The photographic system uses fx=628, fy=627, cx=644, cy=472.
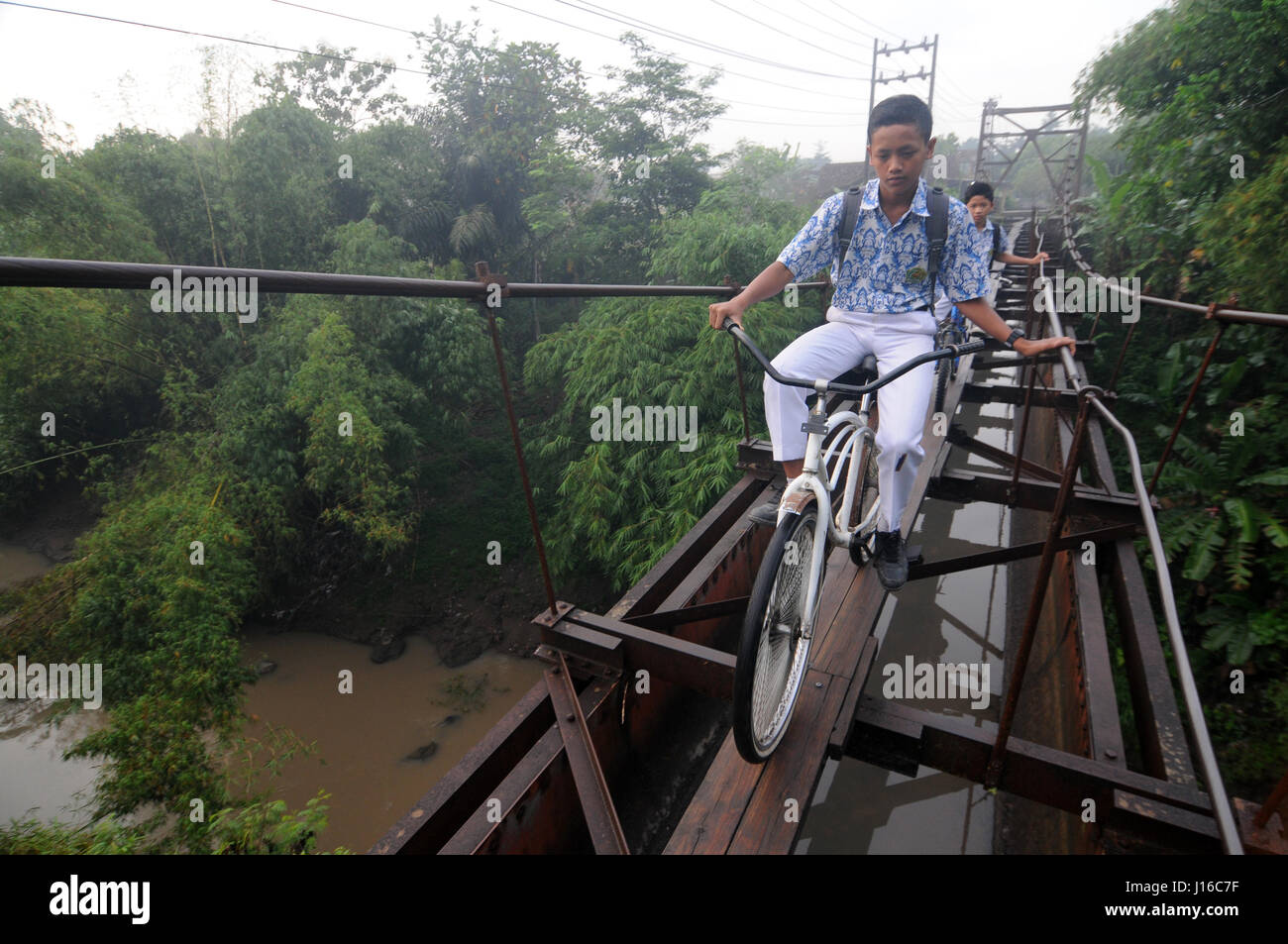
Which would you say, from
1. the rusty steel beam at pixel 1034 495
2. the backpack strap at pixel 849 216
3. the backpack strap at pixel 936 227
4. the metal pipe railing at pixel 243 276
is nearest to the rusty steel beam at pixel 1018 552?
the rusty steel beam at pixel 1034 495

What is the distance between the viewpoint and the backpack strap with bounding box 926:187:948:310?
248 cm

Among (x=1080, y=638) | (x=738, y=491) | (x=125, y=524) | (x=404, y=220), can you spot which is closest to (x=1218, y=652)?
(x=1080, y=638)

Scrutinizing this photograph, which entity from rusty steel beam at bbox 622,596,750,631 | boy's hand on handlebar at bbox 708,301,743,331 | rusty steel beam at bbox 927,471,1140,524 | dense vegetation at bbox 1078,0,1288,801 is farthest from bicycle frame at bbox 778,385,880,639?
dense vegetation at bbox 1078,0,1288,801

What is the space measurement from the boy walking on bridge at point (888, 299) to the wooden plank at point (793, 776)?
2.35 feet

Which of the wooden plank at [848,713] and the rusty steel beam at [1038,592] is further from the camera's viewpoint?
the wooden plank at [848,713]

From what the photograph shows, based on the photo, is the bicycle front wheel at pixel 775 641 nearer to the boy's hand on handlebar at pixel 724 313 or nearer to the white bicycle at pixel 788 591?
the white bicycle at pixel 788 591

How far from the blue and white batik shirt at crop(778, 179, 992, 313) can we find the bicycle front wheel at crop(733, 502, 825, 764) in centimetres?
117

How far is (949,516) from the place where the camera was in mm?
8141

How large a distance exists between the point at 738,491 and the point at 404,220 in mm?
13872

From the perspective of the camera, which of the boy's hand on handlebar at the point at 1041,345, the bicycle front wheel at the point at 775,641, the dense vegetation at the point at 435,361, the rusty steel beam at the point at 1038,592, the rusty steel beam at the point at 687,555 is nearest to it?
the rusty steel beam at the point at 1038,592

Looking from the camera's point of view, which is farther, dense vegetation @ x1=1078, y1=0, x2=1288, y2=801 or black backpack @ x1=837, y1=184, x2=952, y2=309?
dense vegetation @ x1=1078, y1=0, x2=1288, y2=801

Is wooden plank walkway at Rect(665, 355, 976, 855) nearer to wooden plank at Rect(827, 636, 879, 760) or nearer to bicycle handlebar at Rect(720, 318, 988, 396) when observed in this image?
wooden plank at Rect(827, 636, 879, 760)

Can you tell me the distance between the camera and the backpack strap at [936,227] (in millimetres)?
2479
